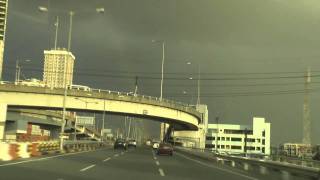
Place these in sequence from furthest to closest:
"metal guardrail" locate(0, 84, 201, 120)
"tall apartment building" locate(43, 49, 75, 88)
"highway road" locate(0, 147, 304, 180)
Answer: "tall apartment building" locate(43, 49, 75, 88) → "metal guardrail" locate(0, 84, 201, 120) → "highway road" locate(0, 147, 304, 180)

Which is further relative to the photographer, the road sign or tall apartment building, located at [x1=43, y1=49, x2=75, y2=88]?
the road sign

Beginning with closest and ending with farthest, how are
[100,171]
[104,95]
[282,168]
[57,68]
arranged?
[100,171]
[282,168]
[104,95]
[57,68]

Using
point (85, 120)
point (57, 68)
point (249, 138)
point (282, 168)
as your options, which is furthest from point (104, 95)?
point (249, 138)

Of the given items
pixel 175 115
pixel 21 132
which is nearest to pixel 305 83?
pixel 175 115

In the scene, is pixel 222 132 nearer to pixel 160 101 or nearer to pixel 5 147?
pixel 160 101

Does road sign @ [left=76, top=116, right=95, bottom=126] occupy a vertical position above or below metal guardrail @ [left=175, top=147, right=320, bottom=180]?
above

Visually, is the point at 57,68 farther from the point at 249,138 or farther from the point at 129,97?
the point at 249,138

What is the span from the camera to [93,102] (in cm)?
7488

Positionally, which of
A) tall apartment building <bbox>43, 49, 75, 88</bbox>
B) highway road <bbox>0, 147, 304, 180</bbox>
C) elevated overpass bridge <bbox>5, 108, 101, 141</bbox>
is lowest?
highway road <bbox>0, 147, 304, 180</bbox>

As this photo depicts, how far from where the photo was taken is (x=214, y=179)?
19984 millimetres

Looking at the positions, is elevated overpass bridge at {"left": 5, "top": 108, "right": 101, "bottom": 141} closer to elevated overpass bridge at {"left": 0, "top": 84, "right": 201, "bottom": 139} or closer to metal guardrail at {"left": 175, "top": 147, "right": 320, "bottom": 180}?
elevated overpass bridge at {"left": 0, "top": 84, "right": 201, "bottom": 139}

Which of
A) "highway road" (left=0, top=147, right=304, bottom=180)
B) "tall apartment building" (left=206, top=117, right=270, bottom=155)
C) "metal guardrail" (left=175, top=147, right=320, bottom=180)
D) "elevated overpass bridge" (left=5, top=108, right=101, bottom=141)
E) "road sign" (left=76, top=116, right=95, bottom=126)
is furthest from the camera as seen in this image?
"tall apartment building" (left=206, top=117, right=270, bottom=155)

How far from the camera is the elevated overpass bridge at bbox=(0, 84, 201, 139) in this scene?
67.8m

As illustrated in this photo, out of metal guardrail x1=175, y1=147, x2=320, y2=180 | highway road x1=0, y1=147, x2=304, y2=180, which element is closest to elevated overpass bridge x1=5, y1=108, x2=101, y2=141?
metal guardrail x1=175, y1=147, x2=320, y2=180
